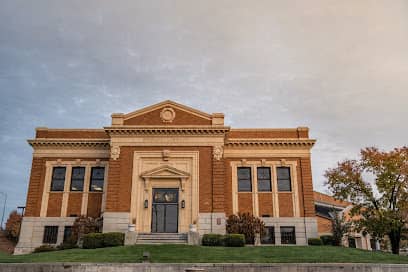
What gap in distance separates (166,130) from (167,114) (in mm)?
1749

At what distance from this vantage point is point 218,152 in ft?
106

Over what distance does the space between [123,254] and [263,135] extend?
18242 millimetres

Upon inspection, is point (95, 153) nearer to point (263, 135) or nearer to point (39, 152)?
point (39, 152)

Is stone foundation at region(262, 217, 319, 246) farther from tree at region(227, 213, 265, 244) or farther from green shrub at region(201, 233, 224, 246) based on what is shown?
green shrub at region(201, 233, 224, 246)

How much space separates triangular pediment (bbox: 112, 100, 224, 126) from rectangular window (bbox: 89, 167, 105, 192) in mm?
5435

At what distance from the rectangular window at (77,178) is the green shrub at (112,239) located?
333 inches

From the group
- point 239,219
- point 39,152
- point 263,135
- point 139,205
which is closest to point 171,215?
point 139,205

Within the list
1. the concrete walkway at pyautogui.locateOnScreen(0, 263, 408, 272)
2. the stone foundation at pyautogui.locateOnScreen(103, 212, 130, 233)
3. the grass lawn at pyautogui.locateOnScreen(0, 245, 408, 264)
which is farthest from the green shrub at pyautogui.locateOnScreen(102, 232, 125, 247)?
the concrete walkway at pyautogui.locateOnScreen(0, 263, 408, 272)

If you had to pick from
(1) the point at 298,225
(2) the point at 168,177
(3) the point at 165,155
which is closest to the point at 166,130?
(3) the point at 165,155

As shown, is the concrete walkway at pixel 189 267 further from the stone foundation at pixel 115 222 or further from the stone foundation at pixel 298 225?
the stone foundation at pixel 298 225

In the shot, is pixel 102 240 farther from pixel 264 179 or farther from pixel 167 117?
pixel 264 179

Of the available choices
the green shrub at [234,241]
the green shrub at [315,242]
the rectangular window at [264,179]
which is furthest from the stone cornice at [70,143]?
the green shrub at [315,242]

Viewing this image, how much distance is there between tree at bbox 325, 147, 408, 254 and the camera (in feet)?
93.4

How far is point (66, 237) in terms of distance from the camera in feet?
109
